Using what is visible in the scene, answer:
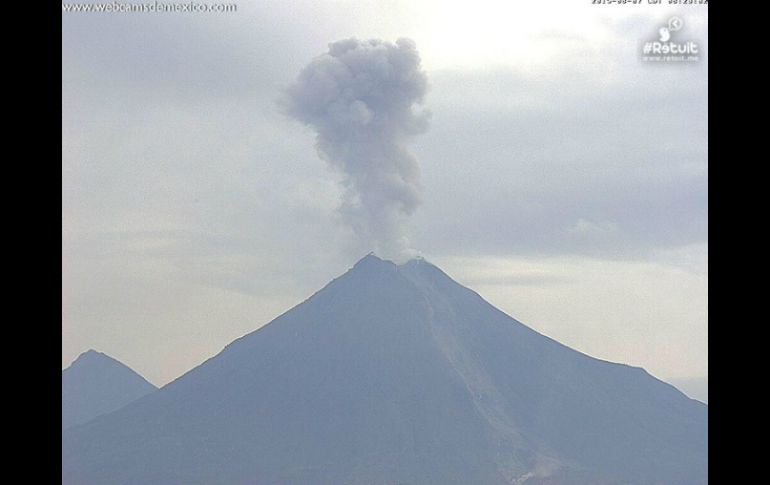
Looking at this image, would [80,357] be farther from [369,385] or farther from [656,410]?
[656,410]

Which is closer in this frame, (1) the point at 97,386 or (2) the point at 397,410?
(2) the point at 397,410

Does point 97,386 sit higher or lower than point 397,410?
higher

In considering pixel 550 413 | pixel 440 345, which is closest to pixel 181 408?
pixel 440 345

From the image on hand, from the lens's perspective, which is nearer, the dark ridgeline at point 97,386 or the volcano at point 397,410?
the volcano at point 397,410
